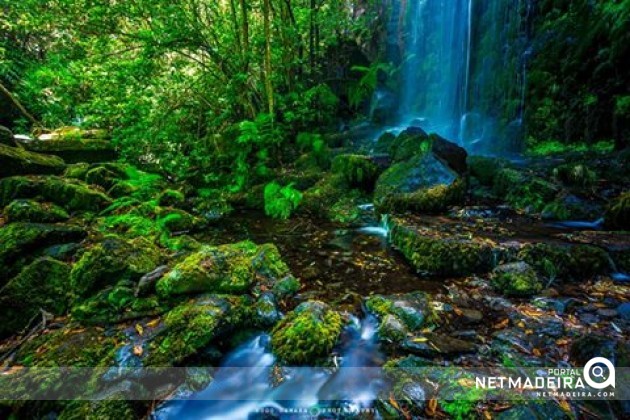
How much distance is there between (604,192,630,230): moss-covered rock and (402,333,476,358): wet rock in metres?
3.71

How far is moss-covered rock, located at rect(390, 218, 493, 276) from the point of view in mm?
4280

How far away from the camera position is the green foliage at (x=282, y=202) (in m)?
7.18

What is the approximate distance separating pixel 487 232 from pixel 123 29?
1009 centimetres

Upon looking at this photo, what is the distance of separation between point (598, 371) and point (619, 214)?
355 cm

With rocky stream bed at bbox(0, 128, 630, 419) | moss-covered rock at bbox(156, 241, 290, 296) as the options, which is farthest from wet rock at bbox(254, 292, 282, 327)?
moss-covered rock at bbox(156, 241, 290, 296)

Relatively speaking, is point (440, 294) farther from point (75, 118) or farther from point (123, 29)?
point (75, 118)

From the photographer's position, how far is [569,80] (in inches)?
348

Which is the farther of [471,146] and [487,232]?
[471,146]

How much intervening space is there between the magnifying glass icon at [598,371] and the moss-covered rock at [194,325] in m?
2.86

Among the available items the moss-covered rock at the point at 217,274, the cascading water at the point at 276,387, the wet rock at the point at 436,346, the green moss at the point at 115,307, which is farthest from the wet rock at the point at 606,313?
the green moss at the point at 115,307

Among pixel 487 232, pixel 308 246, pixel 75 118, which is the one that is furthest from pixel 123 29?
pixel 487 232

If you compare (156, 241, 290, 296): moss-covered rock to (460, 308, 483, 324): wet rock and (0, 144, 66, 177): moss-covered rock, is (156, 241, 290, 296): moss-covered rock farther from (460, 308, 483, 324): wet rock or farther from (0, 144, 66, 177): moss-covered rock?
(0, 144, 66, 177): moss-covered rock

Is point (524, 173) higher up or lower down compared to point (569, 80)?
lower down

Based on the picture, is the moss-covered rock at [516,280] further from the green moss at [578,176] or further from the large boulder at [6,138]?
the large boulder at [6,138]
